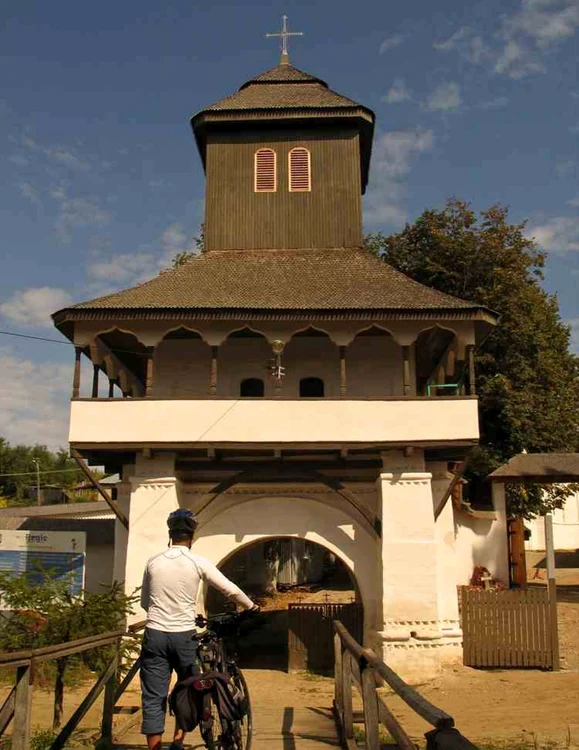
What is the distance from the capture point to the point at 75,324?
15867mm

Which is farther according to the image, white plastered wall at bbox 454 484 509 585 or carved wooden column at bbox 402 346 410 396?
white plastered wall at bbox 454 484 509 585

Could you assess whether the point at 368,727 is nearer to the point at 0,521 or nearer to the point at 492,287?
the point at 0,521

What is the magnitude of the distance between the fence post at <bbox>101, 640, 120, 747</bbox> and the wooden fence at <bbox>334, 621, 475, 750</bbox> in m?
2.28

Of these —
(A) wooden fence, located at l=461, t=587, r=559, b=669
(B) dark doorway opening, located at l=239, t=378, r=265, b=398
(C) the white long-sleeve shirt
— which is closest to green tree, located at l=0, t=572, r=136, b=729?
(C) the white long-sleeve shirt

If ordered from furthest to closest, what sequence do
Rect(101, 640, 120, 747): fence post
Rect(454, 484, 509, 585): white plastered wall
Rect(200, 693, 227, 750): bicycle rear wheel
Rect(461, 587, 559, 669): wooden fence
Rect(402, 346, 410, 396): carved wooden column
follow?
Rect(454, 484, 509, 585): white plastered wall
Rect(402, 346, 410, 396): carved wooden column
Rect(461, 587, 559, 669): wooden fence
Rect(101, 640, 120, 747): fence post
Rect(200, 693, 227, 750): bicycle rear wheel

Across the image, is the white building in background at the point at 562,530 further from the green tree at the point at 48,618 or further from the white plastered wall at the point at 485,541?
the green tree at the point at 48,618

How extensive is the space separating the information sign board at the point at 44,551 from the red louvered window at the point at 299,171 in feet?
32.6

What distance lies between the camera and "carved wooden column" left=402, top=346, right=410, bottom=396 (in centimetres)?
1580

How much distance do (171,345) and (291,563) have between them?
18199mm

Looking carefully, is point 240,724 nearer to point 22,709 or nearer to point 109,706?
point 22,709

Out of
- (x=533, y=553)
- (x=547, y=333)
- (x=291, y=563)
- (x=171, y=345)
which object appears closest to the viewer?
(x=171, y=345)

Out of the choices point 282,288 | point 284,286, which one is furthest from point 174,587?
point 284,286

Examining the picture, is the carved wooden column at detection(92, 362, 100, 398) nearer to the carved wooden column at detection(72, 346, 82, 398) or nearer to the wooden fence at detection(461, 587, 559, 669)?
the carved wooden column at detection(72, 346, 82, 398)

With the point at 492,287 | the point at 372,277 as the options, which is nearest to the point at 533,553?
the point at 492,287
